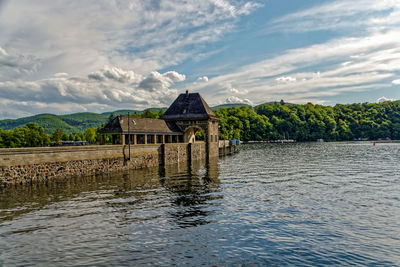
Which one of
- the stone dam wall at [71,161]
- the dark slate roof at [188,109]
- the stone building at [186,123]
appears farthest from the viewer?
the dark slate roof at [188,109]

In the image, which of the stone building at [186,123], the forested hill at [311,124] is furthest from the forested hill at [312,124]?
the stone building at [186,123]

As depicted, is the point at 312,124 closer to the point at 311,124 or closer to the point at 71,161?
the point at 311,124

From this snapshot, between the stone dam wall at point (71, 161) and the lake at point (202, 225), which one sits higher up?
the stone dam wall at point (71, 161)

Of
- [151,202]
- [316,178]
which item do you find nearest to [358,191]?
[316,178]

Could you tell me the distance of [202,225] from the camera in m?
13.5

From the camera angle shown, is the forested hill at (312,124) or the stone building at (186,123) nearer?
the stone building at (186,123)

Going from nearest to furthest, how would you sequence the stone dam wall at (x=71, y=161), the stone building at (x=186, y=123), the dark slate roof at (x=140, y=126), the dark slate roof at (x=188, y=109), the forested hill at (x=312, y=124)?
the stone dam wall at (x=71, y=161), the dark slate roof at (x=140, y=126), the stone building at (x=186, y=123), the dark slate roof at (x=188, y=109), the forested hill at (x=312, y=124)

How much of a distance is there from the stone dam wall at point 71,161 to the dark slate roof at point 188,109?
12.6 m

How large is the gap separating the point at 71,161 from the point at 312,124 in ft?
516

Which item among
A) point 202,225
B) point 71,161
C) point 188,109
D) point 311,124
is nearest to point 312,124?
point 311,124

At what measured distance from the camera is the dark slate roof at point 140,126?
3975 centimetres

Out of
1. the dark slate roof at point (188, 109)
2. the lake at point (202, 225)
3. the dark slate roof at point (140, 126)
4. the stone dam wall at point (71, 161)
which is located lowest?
the lake at point (202, 225)

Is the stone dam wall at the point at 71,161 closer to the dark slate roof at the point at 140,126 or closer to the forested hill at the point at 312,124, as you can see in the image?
the dark slate roof at the point at 140,126

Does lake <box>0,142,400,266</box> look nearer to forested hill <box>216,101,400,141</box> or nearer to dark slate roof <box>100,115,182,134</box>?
dark slate roof <box>100,115,182,134</box>
